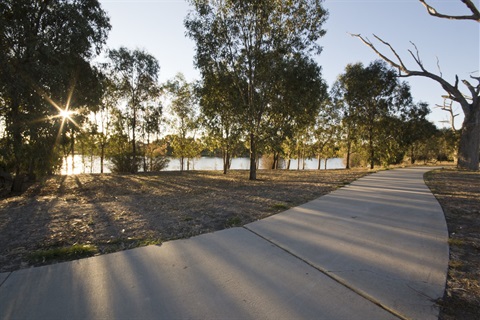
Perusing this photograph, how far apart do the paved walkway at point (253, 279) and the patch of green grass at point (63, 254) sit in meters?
0.24

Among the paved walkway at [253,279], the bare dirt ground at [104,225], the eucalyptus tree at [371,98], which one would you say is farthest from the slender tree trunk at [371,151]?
the paved walkway at [253,279]

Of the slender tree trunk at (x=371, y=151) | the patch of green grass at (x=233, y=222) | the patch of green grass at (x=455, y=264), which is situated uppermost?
the slender tree trunk at (x=371, y=151)

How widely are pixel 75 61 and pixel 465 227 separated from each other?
12787 millimetres

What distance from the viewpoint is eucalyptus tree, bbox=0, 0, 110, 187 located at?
8.03 m

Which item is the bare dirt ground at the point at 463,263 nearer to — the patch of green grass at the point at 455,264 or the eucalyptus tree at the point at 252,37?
the patch of green grass at the point at 455,264

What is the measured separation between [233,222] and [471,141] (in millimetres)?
19726

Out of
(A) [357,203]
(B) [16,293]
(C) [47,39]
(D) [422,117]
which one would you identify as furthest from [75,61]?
(D) [422,117]

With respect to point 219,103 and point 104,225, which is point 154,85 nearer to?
point 219,103

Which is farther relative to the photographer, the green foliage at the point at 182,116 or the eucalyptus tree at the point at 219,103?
the green foliage at the point at 182,116

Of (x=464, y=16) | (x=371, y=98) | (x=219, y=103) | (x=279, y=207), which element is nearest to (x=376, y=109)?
(x=371, y=98)

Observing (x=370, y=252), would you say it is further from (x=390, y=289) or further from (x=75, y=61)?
(x=75, y=61)

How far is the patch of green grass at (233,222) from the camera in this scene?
14.5 feet

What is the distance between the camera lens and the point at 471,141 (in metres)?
16.5

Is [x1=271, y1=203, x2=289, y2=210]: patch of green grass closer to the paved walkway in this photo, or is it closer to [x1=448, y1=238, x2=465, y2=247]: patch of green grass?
the paved walkway
